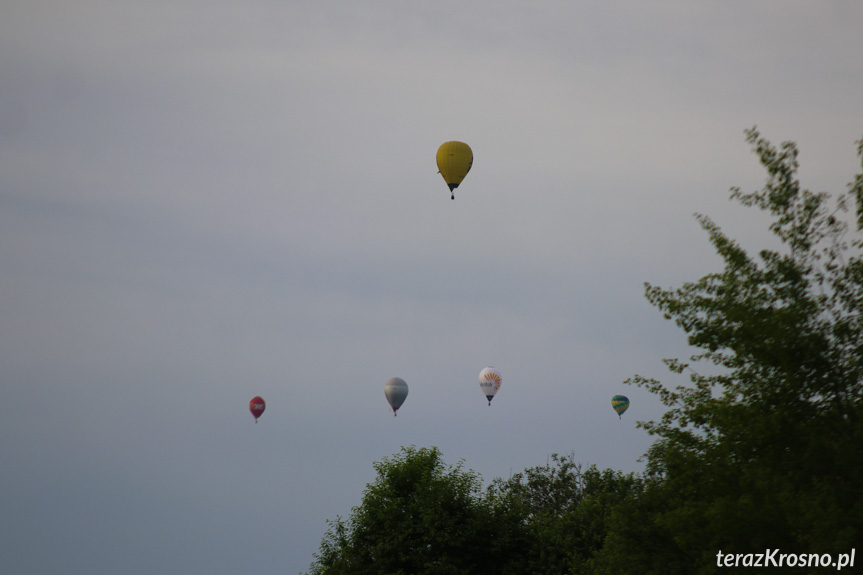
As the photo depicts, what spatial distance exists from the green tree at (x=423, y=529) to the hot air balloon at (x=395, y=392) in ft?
148

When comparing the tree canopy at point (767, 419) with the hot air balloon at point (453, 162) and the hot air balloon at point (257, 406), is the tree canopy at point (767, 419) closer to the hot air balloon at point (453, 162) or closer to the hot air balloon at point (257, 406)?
the hot air balloon at point (453, 162)

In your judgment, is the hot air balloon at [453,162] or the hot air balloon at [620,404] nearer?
the hot air balloon at [453,162]

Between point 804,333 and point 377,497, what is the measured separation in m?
30.9

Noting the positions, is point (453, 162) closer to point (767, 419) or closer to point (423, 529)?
point (423, 529)

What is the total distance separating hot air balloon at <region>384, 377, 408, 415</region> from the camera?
92.9 meters

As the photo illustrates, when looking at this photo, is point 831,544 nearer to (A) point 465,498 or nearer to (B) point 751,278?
(B) point 751,278

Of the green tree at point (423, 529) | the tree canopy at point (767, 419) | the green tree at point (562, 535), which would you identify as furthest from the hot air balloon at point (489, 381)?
the tree canopy at point (767, 419)

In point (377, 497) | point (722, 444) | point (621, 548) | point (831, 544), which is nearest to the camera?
point (831, 544)

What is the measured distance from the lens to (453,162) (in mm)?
70062

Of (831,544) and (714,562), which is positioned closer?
(831,544)

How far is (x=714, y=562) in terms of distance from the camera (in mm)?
19172

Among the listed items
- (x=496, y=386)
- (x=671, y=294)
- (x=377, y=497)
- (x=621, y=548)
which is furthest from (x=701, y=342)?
(x=496, y=386)

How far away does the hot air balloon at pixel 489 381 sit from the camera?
100750 millimetres

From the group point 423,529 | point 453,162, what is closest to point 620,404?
point 453,162
